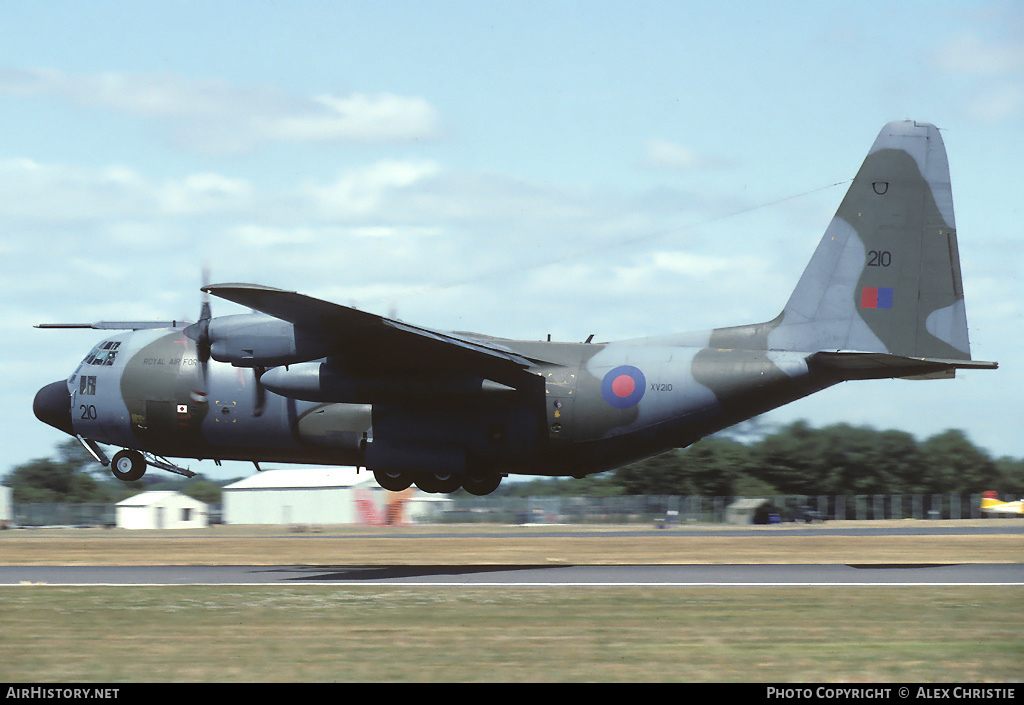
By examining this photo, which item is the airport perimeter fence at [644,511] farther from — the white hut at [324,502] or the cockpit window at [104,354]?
the cockpit window at [104,354]

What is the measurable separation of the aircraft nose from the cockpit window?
1213mm

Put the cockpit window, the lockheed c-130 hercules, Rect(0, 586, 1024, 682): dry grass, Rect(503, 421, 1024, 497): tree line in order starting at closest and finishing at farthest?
Rect(0, 586, 1024, 682): dry grass
the lockheed c-130 hercules
the cockpit window
Rect(503, 421, 1024, 497): tree line

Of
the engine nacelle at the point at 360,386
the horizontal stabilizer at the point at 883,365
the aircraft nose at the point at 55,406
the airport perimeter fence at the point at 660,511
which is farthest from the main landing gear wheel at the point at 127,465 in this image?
the airport perimeter fence at the point at 660,511

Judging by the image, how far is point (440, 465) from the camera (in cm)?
2675

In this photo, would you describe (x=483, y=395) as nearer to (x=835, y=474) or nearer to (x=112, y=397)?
(x=112, y=397)

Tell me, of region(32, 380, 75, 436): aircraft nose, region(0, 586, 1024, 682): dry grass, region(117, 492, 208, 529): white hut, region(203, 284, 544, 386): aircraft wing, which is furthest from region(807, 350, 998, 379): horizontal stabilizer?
region(117, 492, 208, 529): white hut

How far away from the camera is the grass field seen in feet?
45.2

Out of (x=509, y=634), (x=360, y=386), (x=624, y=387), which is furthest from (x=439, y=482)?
(x=509, y=634)

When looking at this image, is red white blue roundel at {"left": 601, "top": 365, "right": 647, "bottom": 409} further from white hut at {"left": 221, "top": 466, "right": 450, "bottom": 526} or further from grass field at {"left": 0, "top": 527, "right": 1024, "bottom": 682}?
white hut at {"left": 221, "top": 466, "right": 450, "bottom": 526}

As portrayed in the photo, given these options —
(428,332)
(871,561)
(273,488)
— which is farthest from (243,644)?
(273,488)

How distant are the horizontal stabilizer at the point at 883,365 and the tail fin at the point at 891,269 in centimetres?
54

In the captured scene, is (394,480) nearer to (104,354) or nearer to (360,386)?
(360,386)

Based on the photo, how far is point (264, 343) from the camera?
2475cm
